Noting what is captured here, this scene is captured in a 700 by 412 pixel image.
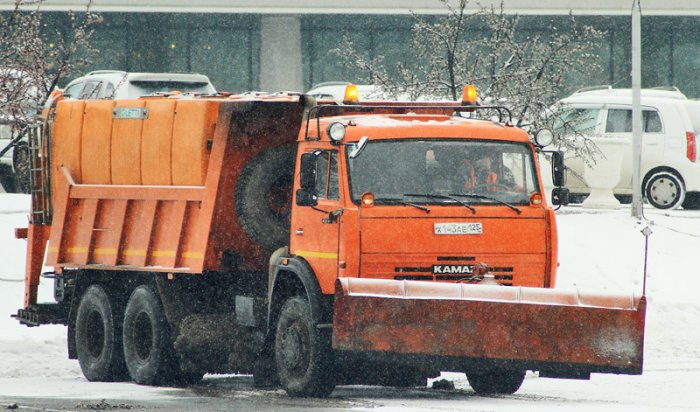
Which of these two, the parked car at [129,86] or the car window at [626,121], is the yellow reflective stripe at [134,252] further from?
the car window at [626,121]

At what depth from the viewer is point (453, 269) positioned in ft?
41.7

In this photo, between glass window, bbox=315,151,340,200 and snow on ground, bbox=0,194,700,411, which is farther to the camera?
snow on ground, bbox=0,194,700,411

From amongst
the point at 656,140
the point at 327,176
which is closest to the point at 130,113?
the point at 327,176

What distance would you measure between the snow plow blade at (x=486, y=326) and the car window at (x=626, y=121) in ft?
Result: 50.0

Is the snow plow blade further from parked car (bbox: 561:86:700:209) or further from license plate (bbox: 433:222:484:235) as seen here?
parked car (bbox: 561:86:700:209)

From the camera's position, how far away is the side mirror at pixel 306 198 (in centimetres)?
1302

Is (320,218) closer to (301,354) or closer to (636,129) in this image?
(301,354)

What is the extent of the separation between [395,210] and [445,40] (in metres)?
10.8

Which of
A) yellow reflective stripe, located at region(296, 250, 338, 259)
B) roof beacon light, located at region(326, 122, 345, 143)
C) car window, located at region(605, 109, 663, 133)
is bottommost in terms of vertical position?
yellow reflective stripe, located at region(296, 250, 338, 259)

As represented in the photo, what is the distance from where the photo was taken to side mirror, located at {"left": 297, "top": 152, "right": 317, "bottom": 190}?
12.9 metres

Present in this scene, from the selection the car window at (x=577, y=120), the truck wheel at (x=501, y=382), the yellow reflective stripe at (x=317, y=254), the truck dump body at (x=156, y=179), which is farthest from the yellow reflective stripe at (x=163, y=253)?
the car window at (x=577, y=120)

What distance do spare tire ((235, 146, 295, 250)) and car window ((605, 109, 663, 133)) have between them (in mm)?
13427

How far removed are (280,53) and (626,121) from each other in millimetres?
20357

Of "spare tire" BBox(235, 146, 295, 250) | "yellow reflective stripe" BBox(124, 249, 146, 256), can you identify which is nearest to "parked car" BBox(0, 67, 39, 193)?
"yellow reflective stripe" BBox(124, 249, 146, 256)
